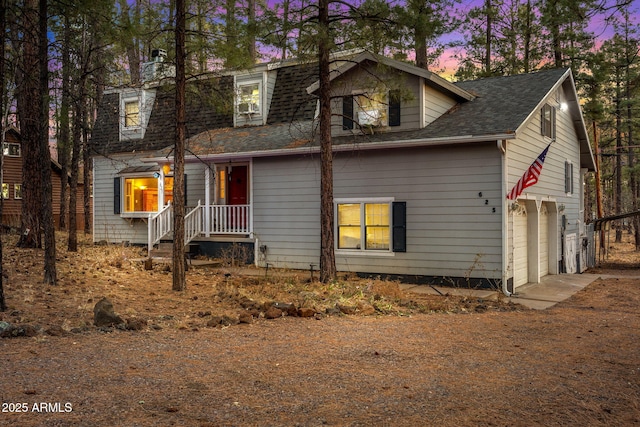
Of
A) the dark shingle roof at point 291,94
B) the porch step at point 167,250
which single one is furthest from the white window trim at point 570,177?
the porch step at point 167,250

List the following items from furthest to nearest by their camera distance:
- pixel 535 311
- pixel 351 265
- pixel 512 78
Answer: pixel 512 78 → pixel 351 265 → pixel 535 311

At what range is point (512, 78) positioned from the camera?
16.2 metres

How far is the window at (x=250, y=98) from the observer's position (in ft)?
61.6

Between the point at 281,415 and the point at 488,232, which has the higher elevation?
the point at 488,232

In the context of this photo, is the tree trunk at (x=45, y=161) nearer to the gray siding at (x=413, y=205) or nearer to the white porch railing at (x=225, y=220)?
the white porch railing at (x=225, y=220)

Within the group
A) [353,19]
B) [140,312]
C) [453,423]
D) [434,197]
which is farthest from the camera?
[434,197]

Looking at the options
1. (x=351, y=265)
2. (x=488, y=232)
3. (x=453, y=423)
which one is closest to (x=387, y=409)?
(x=453, y=423)

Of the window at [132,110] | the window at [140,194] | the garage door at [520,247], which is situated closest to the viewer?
the garage door at [520,247]

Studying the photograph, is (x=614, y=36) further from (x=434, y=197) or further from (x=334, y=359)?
(x=334, y=359)

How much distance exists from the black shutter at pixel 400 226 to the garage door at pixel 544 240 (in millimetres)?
5168

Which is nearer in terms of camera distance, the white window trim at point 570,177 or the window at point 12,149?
the white window trim at point 570,177

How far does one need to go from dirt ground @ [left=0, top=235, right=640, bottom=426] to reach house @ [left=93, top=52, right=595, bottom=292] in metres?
2.36

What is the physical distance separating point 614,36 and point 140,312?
82.3 feet

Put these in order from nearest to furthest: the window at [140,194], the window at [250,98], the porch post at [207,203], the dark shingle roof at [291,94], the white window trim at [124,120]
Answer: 1. the porch post at [207,203]
2. the dark shingle roof at [291,94]
3. the window at [250,98]
4. the window at [140,194]
5. the white window trim at [124,120]
